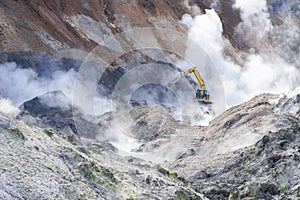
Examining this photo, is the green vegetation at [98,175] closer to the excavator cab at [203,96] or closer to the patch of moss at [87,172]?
the patch of moss at [87,172]

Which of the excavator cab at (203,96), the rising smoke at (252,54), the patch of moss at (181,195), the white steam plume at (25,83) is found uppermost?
the rising smoke at (252,54)

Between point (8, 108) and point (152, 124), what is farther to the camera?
point (152, 124)

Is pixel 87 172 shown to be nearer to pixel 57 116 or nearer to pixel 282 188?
pixel 282 188

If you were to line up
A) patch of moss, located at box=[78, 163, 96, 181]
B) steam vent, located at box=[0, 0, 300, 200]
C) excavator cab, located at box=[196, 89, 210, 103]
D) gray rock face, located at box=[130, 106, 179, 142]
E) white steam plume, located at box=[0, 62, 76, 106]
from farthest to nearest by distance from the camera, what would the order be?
1. excavator cab, located at box=[196, 89, 210, 103]
2. white steam plume, located at box=[0, 62, 76, 106]
3. gray rock face, located at box=[130, 106, 179, 142]
4. steam vent, located at box=[0, 0, 300, 200]
5. patch of moss, located at box=[78, 163, 96, 181]

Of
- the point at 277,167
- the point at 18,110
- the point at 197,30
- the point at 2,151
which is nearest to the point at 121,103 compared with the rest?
the point at 18,110

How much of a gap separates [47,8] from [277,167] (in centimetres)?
3487

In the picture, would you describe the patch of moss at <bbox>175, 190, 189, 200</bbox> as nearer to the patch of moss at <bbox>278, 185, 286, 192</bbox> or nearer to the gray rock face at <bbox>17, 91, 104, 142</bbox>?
the patch of moss at <bbox>278, 185, 286, 192</bbox>

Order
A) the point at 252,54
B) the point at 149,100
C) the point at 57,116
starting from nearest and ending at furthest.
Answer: the point at 57,116, the point at 149,100, the point at 252,54

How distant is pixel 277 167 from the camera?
22.7m

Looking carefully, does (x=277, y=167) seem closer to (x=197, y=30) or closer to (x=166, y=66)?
(x=166, y=66)

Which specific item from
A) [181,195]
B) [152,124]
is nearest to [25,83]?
[152,124]

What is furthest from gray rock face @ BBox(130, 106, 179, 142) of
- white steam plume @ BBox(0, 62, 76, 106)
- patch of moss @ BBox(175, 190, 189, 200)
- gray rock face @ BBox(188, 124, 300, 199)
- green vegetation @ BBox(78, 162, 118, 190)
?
green vegetation @ BBox(78, 162, 118, 190)

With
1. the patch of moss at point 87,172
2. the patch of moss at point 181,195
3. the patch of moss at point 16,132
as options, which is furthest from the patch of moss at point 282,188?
the patch of moss at point 16,132

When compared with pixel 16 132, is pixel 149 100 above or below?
above
